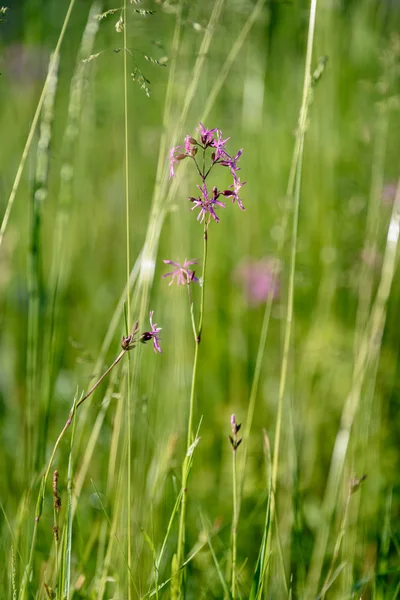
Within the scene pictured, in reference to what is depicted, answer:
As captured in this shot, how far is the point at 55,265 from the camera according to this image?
48.4 inches

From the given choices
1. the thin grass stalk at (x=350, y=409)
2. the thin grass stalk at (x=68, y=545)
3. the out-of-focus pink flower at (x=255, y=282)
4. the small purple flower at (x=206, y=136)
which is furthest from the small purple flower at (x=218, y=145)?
the out-of-focus pink flower at (x=255, y=282)

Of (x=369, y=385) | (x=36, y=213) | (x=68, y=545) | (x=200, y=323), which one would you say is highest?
(x=36, y=213)

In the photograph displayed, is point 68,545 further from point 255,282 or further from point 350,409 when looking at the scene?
point 255,282

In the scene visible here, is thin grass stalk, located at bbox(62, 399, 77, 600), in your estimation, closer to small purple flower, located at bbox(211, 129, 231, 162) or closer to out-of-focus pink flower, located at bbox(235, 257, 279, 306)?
small purple flower, located at bbox(211, 129, 231, 162)

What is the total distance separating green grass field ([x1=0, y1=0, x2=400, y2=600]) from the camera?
0.97 meters

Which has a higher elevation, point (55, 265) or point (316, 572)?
point (55, 265)

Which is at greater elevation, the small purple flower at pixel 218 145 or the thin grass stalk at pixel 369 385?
the small purple flower at pixel 218 145

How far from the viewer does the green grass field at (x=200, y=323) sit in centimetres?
97

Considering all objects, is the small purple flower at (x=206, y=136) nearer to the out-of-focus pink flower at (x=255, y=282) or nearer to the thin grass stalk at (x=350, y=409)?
the thin grass stalk at (x=350, y=409)

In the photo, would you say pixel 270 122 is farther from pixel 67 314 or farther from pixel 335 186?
pixel 67 314

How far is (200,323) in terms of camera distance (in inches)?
29.1

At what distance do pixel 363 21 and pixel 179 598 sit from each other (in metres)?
2.16

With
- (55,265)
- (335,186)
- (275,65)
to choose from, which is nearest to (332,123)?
(335,186)

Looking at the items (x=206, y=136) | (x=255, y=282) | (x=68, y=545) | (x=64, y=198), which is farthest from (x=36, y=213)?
(x=255, y=282)
